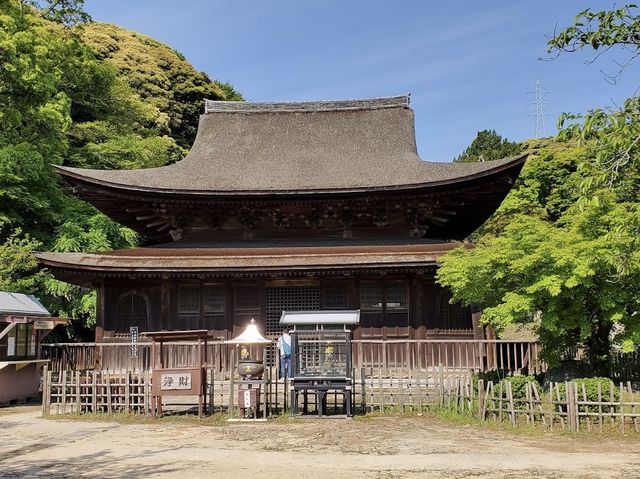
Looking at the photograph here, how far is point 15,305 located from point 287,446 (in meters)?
9.73

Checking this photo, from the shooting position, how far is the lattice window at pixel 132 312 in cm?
1883

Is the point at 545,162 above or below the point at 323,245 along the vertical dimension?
above

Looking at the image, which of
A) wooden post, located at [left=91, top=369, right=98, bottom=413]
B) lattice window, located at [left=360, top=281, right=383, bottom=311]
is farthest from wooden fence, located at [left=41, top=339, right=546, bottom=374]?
wooden post, located at [left=91, top=369, right=98, bottom=413]

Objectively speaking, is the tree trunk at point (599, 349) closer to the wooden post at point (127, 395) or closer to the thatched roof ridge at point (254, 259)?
the thatched roof ridge at point (254, 259)

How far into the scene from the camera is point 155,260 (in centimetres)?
1784

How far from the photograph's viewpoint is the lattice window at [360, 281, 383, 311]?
1833 cm

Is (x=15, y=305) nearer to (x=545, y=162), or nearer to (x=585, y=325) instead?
(x=585, y=325)

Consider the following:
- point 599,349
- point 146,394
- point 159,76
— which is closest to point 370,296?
point 599,349

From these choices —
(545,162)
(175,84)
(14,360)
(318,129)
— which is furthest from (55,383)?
(175,84)

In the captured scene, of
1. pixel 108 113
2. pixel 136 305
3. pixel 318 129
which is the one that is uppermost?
pixel 108 113

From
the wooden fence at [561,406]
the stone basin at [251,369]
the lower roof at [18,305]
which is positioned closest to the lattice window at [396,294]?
the wooden fence at [561,406]

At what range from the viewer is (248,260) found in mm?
17734

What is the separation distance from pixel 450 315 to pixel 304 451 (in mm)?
9766

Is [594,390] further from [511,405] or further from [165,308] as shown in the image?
[165,308]
